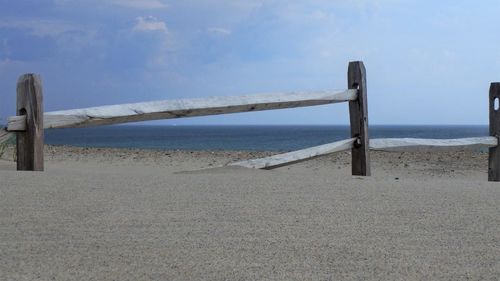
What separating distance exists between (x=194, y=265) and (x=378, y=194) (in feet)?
5.44

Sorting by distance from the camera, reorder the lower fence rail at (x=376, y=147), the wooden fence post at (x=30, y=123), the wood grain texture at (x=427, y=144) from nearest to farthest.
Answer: the wooden fence post at (x=30, y=123) → the lower fence rail at (x=376, y=147) → the wood grain texture at (x=427, y=144)

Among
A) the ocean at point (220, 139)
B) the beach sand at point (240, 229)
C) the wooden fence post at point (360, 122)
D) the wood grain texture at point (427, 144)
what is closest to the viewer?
the beach sand at point (240, 229)

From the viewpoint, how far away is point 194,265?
1.93 m

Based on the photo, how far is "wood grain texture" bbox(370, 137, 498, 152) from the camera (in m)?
5.90

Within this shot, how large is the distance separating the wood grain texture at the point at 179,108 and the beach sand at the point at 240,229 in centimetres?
61

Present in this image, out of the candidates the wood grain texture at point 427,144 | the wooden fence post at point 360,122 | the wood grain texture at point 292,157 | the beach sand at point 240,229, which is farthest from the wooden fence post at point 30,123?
the wood grain texture at point 427,144

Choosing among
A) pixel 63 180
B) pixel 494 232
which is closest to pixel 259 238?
pixel 494 232

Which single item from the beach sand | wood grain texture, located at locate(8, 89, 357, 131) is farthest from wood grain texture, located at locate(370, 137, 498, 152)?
the beach sand

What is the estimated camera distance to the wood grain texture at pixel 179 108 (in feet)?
13.5

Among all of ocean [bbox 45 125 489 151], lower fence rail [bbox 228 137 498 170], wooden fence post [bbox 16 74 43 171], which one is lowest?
ocean [bbox 45 125 489 151]

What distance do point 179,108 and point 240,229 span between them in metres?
2.36

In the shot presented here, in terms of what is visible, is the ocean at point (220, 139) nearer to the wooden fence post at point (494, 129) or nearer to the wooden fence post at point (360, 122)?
the wooden fence post at point (360, 122)

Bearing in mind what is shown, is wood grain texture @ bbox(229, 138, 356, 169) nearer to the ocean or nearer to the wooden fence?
the wooden fence

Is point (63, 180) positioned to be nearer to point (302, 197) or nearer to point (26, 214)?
point (26, 214)
